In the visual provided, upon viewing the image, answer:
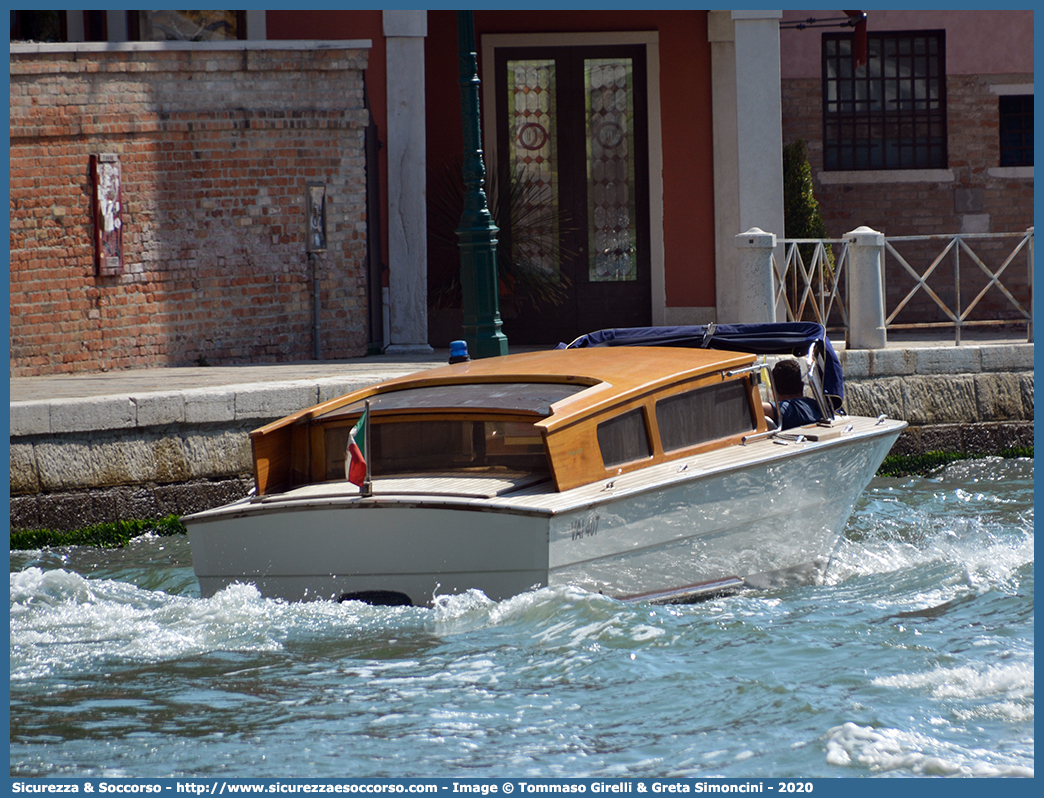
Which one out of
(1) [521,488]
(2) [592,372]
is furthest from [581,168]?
(1) [521,488]

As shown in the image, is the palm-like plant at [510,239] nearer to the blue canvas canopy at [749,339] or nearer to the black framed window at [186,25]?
the black framed window at [186,25]

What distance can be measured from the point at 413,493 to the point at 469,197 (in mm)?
5268

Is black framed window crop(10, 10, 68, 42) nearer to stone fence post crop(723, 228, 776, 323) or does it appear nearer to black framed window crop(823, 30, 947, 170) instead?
stone fence post crop(723, 228, 776, 323)

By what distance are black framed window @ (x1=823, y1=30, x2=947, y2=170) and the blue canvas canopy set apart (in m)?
9.94

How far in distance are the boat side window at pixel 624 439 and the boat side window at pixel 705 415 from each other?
130 millimetres

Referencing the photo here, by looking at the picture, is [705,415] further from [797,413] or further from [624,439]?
[797,413]

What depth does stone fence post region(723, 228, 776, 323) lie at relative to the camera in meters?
10.9

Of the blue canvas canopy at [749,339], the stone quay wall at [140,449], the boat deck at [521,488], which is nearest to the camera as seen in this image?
the boat deck at [521,488]

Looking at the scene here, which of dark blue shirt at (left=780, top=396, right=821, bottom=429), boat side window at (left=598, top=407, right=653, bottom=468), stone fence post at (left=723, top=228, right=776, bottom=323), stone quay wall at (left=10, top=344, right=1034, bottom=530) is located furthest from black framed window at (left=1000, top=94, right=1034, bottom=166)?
boat side window at (left=598, top=407, right=653, bottom=468)

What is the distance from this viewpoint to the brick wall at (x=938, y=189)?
1661cm

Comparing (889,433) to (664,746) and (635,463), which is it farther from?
(664,746)

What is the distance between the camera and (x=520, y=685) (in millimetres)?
4879

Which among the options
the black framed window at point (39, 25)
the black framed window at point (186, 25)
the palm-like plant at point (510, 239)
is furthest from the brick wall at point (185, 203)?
the black framed window at point (39, 25)

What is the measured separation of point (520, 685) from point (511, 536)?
652 mm
